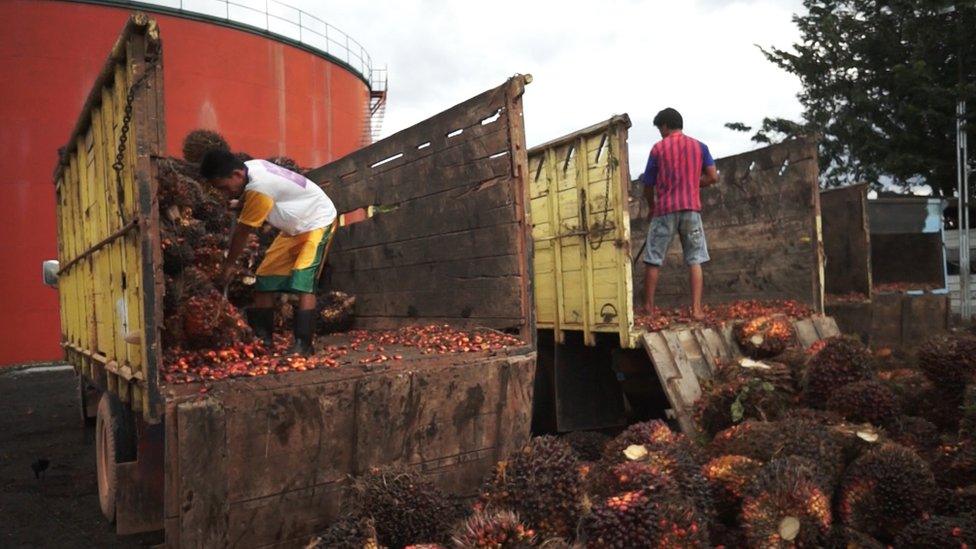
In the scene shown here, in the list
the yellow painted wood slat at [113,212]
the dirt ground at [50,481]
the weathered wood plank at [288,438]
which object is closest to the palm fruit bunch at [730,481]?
the weathered wood plank at [288,438]

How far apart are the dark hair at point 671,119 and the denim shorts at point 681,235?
77cm

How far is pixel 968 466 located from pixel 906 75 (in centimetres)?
1486

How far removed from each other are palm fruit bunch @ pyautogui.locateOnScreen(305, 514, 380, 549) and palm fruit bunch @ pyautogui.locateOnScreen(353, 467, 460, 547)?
73 mm

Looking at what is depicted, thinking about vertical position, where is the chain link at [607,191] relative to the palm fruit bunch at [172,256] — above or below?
above

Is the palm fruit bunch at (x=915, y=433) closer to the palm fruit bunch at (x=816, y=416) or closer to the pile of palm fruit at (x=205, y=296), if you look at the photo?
the palm fruit bunch at (x=816, y=416)

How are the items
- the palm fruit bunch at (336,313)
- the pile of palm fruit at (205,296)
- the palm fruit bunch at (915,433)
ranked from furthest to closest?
the palm fruit bunch at (336,313), the palm fruit bunch at (915,433), the pile of palm fruit at (205,296)

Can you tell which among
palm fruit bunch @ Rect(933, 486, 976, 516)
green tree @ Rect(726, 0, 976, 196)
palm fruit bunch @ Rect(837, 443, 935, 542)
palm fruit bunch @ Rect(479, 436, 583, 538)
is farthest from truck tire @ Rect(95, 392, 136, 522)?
green tree @ Rect(726, 0, 976, 196)

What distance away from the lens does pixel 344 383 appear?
3484 millimetres

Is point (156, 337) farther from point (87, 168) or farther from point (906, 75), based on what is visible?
point (906, 75)

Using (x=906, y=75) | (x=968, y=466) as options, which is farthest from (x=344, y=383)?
(x=906, y=75)

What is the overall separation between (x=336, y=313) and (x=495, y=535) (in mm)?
3936

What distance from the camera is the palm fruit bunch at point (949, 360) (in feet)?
13.8

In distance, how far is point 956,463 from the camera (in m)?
3.49

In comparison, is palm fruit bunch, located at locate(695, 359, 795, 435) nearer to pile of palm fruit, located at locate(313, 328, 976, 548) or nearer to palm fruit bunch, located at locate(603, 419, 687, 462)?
pile of palm fruit, located at locate(313, 328, 976, 548)
